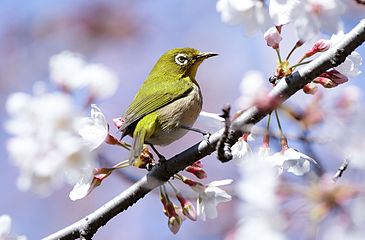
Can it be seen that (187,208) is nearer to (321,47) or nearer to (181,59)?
(321,47)

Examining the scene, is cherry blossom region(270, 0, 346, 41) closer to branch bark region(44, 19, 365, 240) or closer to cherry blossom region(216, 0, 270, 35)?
cherry blossom region(216, 0, 270, 35)

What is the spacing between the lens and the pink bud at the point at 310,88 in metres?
2.54

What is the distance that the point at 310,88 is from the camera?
2568 millimetres

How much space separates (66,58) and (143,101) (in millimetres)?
1792

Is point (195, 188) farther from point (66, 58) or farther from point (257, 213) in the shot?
point (257, 213)

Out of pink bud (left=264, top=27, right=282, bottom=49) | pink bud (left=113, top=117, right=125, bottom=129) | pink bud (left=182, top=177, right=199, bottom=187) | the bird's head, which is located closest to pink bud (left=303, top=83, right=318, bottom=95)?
pink bud (left=264, top=27, right=282, bottom=49)

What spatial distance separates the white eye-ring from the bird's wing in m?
0.21

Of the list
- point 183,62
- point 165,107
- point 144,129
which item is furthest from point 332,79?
point 183,62

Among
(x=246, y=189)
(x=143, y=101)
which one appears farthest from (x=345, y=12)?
(x=143, y=101)

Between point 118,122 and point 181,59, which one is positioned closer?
point 118,122

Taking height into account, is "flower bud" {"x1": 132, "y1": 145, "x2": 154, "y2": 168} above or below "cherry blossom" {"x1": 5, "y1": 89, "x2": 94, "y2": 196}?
below

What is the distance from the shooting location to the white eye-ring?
14.9 ft

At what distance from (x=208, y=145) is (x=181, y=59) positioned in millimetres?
2040

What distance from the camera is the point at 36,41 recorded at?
4.67 metres
